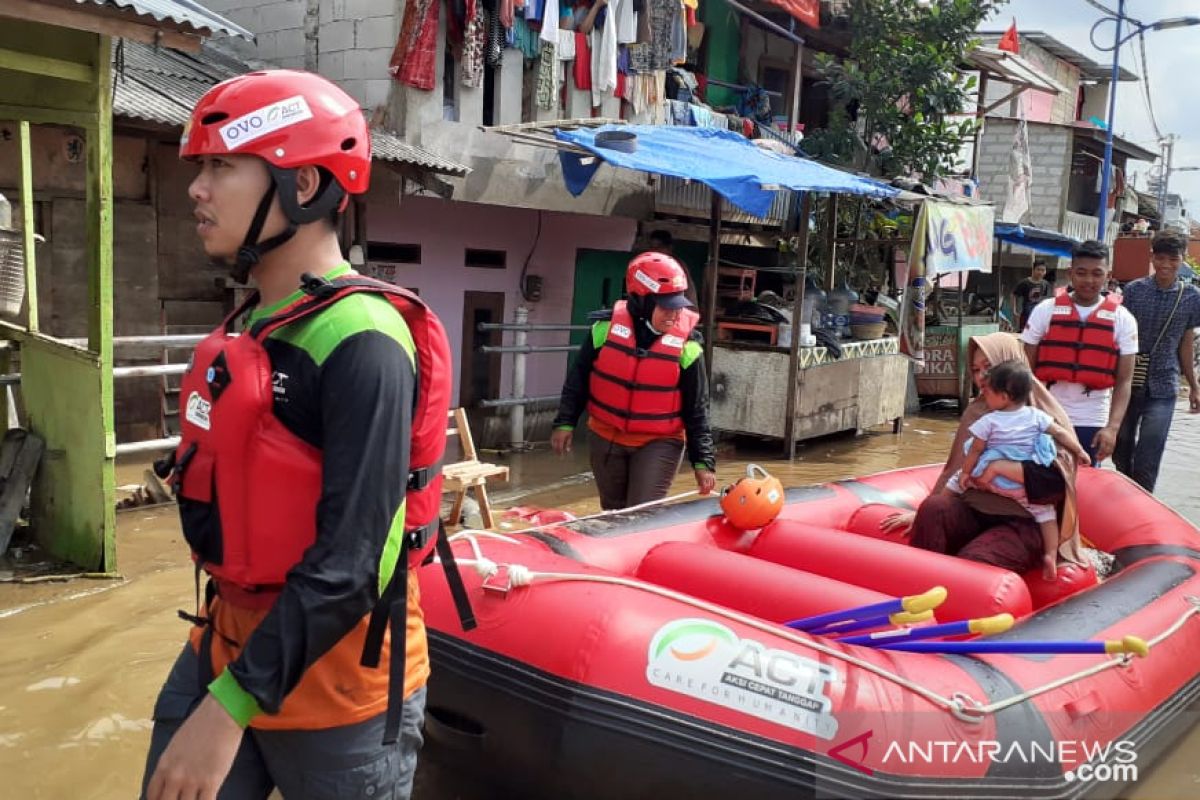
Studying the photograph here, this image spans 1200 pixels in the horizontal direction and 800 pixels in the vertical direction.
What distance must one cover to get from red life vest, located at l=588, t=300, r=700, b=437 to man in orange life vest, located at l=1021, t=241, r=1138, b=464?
2.15 meters

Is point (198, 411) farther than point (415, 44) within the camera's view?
No

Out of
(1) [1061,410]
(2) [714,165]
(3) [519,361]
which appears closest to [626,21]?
(2) [714,165]

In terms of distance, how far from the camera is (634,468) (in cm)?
457

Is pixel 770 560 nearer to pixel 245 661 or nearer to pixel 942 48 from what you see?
pixel 245 661

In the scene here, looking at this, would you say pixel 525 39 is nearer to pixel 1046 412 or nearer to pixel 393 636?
pixel 1046 412

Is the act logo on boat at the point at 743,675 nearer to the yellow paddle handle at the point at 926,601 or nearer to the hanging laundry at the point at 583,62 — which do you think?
the yellow paddle handle at the point at 926,601

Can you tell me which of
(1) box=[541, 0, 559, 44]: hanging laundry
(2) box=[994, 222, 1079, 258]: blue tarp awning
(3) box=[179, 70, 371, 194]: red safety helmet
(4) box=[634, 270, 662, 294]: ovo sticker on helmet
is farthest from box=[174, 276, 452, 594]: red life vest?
(2) box=[994, 222, 1079, 258]: blue tarp awning

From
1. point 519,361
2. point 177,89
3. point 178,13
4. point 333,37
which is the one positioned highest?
point 333,37

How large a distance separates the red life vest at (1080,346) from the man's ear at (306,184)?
4692mm

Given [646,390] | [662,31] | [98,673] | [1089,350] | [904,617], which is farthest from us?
[662,31]

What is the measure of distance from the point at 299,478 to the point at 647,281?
309 centimetres

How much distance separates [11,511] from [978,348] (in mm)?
4375

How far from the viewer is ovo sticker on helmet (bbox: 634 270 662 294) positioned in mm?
4418

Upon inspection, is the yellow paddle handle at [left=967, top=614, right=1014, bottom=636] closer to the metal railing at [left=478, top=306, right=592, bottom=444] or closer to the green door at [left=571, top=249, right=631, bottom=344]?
the metal railing at [left=478, top=306, right=592, bottom=444]
